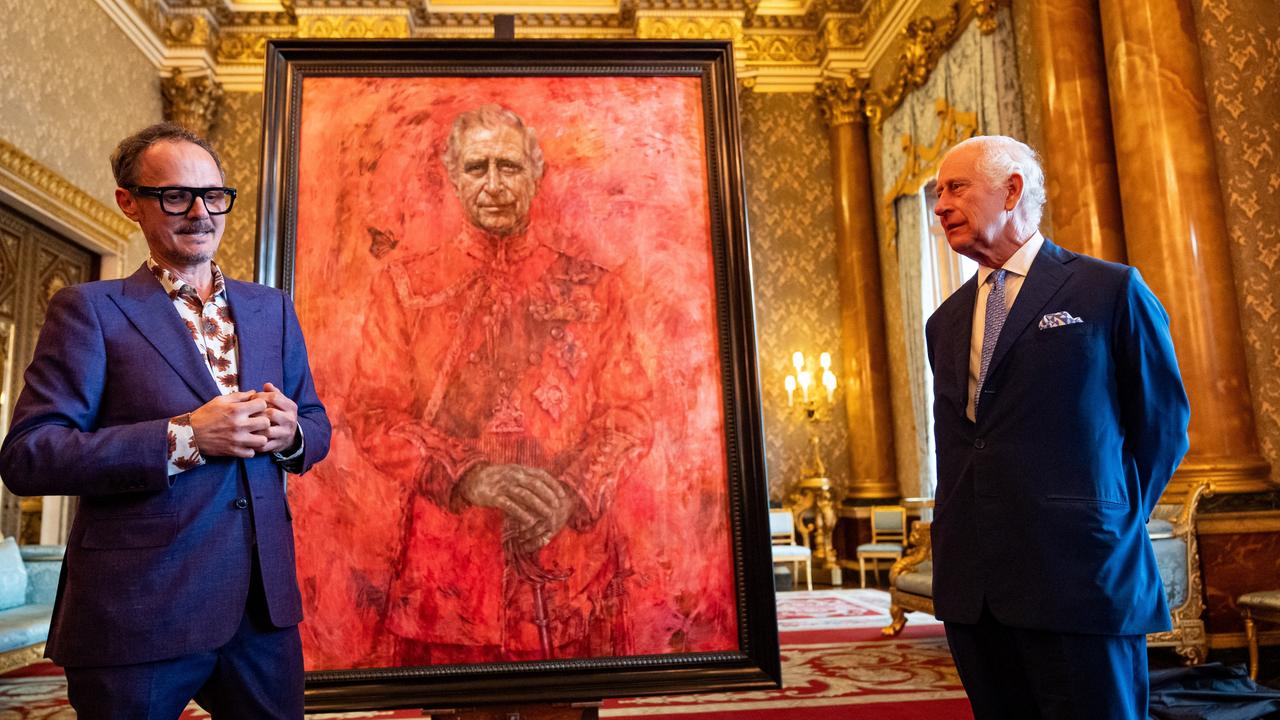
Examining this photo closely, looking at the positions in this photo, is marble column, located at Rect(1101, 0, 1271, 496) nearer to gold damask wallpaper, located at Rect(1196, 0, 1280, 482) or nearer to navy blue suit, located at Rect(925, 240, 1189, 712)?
gold damask wallpaper, located at Rect(1196, 0, 1280, 482)

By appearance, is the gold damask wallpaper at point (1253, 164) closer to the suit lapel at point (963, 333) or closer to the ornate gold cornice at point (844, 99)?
the suit lapel at point (963, 333)

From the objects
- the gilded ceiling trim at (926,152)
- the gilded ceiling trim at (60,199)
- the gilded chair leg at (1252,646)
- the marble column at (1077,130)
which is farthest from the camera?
the gilded ceiling trim at (926,152)

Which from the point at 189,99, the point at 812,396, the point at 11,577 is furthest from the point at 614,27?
the point at 11,577

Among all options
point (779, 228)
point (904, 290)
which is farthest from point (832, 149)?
point (904, 290)

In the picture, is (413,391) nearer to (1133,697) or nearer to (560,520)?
(560,520)

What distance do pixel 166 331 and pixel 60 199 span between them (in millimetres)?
6675

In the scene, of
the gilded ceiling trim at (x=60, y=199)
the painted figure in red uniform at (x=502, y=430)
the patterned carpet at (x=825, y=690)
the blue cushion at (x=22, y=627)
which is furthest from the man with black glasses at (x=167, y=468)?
the gilded ceiling trim at (x=60, y=199)

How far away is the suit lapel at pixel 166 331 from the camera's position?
4.65 feet

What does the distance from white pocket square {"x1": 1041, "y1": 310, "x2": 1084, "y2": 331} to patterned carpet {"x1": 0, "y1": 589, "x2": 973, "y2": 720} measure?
2.14m

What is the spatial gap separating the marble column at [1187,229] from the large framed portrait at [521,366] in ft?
11.6

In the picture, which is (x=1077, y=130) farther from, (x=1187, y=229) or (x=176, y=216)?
(x=176, y=216)

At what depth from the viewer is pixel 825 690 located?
13.2 feet

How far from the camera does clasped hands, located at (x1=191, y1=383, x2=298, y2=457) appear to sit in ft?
4.39

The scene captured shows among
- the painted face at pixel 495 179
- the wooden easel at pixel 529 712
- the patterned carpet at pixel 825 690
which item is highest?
the painted face at pixel 495 179
